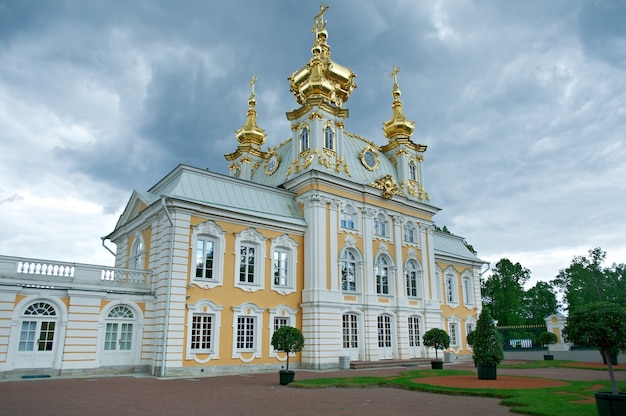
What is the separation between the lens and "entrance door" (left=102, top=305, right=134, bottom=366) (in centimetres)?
1850

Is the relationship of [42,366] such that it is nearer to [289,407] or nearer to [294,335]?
[294,335]

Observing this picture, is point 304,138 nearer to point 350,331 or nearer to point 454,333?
point 350,331

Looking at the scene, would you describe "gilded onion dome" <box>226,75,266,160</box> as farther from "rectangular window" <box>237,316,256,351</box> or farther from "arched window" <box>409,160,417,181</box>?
"rectangular window" <box>237,316,256,351</box>

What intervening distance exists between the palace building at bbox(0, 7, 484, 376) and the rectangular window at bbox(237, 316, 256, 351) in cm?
6

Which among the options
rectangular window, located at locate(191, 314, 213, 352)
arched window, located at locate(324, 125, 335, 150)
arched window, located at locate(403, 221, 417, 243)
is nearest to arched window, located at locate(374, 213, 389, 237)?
arched window, located at locate(403, 221, 417, 243)

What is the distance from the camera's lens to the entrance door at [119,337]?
728 inches

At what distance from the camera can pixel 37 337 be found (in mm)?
17094

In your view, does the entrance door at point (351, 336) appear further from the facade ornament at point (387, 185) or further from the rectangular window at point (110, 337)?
the rectangular window at point (110, 337)

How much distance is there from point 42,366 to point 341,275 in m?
14.0

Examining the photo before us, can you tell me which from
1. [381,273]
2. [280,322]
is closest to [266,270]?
[280,322]

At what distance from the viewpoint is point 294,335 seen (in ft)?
55.7

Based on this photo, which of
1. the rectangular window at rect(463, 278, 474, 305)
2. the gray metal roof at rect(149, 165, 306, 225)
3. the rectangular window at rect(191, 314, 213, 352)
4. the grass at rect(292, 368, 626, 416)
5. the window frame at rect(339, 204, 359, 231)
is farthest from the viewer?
the rectangular window at rect(463, 278, 474, 305)

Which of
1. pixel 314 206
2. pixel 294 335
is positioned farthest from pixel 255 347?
pixel 314 206

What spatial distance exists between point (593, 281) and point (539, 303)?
245 inches
